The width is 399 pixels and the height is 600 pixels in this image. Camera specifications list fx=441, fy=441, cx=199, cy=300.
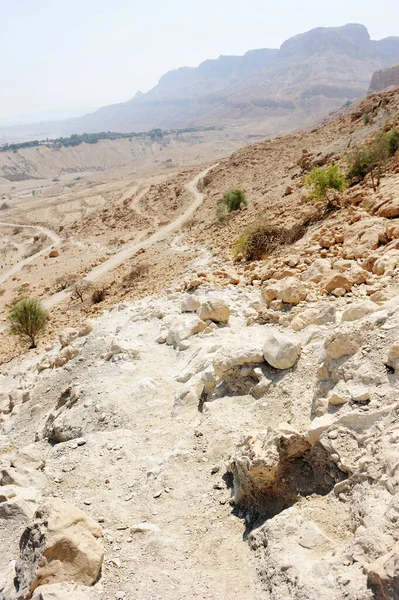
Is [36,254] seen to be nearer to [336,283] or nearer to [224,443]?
[336,283]

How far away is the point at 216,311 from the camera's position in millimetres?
9164

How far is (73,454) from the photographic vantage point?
6.43m

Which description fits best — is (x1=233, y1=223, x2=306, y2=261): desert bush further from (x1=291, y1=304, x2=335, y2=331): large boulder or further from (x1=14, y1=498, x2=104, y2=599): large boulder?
(x1=14, y1=498, x2=104, y2=599): large boulder

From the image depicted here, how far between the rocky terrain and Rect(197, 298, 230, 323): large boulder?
27 mm

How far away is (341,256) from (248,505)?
728 cm

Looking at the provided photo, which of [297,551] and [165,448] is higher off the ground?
[297,551]

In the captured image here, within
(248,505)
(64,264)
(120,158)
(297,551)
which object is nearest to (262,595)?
(297,551)

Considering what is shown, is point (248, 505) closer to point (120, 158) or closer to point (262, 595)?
point (262, 595)

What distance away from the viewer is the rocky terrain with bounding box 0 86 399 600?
3.93 m

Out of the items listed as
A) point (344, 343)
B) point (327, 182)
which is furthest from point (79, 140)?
point (344, 343)

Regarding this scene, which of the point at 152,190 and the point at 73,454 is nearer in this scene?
the point at 73,454

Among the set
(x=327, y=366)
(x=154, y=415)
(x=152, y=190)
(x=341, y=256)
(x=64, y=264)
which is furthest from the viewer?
(x=152, y=190)

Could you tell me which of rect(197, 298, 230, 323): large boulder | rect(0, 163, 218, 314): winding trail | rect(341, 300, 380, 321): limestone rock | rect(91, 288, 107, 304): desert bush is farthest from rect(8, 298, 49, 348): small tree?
rect(341, 300, 380, 321): limestone rock

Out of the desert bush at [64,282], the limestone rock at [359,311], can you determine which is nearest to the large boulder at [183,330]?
the limestone rock at [359,311]
